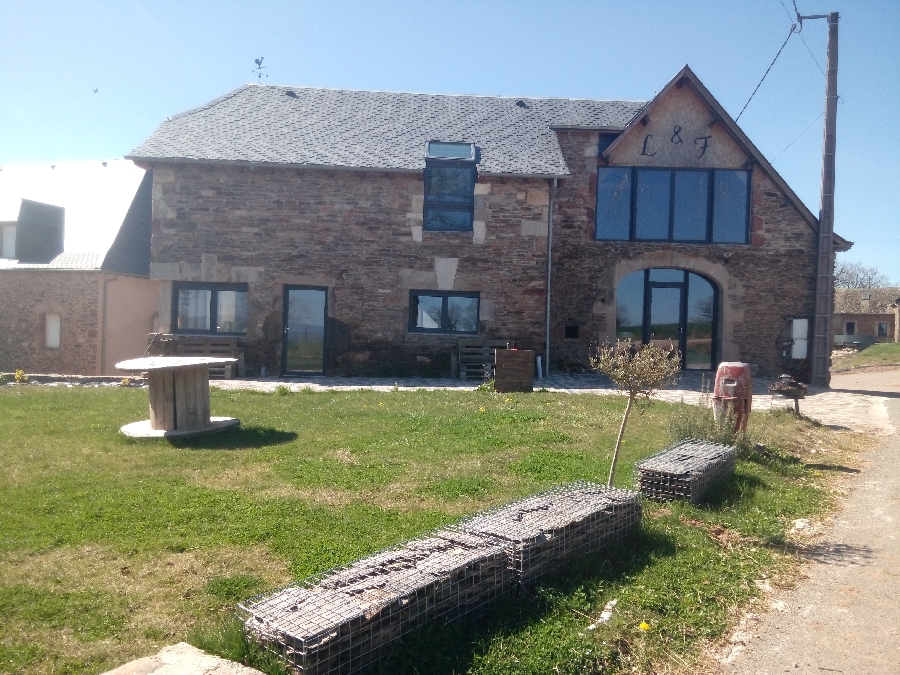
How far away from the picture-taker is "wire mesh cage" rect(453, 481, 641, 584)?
442cm

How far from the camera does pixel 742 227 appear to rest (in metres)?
17.4

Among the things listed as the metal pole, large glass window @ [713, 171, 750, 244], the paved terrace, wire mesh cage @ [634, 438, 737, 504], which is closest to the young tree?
wire mesh cage @ [634, 438, 737, 504]

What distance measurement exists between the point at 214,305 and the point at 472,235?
5701 millimetres

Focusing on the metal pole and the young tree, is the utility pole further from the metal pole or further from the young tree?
the young tree

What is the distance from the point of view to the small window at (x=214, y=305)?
52.7ft

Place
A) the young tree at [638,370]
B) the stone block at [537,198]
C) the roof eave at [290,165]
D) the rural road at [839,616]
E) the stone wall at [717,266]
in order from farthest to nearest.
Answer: the stone wall at [717,266] < the stone block at [537,198] < the roof eave at [290,165] < the young tree at [638,370] < the rural road at [839,616]

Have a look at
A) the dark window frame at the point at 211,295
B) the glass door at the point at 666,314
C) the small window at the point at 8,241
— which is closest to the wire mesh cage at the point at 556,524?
the dark window frame at the point at 211,295

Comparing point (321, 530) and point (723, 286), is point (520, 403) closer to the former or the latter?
point (321, 530)

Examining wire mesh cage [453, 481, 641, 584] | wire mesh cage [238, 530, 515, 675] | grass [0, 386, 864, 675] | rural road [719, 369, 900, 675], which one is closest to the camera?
wire mesh cage [238, 530, 515, 675]

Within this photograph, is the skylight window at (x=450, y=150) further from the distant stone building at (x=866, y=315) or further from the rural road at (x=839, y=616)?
the distant stone building at (x=866, y=315)

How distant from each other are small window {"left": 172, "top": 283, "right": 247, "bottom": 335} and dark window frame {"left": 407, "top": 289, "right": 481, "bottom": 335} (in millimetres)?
3551

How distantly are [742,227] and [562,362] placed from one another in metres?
5.21

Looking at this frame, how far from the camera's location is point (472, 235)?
52.9 feet

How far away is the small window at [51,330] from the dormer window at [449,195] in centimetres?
1040
